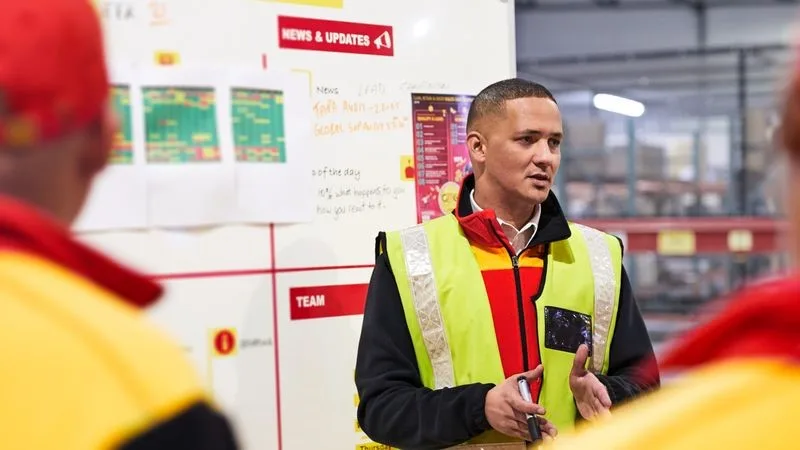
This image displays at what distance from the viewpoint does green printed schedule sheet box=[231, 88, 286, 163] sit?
8.29ft

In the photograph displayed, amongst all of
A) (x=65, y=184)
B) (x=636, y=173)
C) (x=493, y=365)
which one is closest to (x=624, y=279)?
(x=493, y=365)

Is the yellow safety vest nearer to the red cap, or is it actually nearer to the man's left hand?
the man's left hand

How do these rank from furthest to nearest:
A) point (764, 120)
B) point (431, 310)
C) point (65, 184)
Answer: point (764, 120) < point (431, 310) < point (65, 184)

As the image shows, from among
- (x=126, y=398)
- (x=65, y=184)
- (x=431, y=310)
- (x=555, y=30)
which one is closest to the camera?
(x=126, y=398)

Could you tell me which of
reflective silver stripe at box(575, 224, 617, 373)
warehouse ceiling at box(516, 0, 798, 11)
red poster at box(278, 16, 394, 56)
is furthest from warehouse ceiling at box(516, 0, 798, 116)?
reflective silver stripe at box(575, 224, 617, 373)

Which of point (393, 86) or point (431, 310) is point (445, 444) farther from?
point (393, 86)

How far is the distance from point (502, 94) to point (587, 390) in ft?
2.89

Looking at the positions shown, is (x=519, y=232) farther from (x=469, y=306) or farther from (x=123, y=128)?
(x=123, y=128)

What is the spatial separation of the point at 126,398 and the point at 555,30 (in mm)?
13367

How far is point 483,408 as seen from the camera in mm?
2264

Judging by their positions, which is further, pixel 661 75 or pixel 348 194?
pixel 661 75

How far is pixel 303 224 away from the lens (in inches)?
104

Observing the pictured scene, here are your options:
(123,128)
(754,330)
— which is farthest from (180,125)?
(754,330)

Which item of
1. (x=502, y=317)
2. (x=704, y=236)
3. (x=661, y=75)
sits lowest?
(x=704, y=236)
